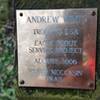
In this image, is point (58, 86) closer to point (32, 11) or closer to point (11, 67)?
point (11, 67)

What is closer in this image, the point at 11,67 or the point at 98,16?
the point at 98,16

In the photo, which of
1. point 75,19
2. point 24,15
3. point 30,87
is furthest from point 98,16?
point 30,87

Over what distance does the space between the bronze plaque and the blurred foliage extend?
0.04m

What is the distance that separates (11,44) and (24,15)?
260mm

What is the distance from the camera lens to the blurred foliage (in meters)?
3.05

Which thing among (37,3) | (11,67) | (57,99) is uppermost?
(37,3)

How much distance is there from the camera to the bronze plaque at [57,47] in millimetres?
3016

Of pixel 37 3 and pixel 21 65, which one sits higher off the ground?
pixel 37 3

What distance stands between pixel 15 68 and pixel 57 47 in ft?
1.30

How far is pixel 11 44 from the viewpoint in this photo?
10.5ft

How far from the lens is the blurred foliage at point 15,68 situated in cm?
305

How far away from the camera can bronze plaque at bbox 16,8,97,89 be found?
3.02m

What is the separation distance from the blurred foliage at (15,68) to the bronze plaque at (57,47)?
0.04m

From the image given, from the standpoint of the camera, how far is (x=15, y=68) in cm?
320
